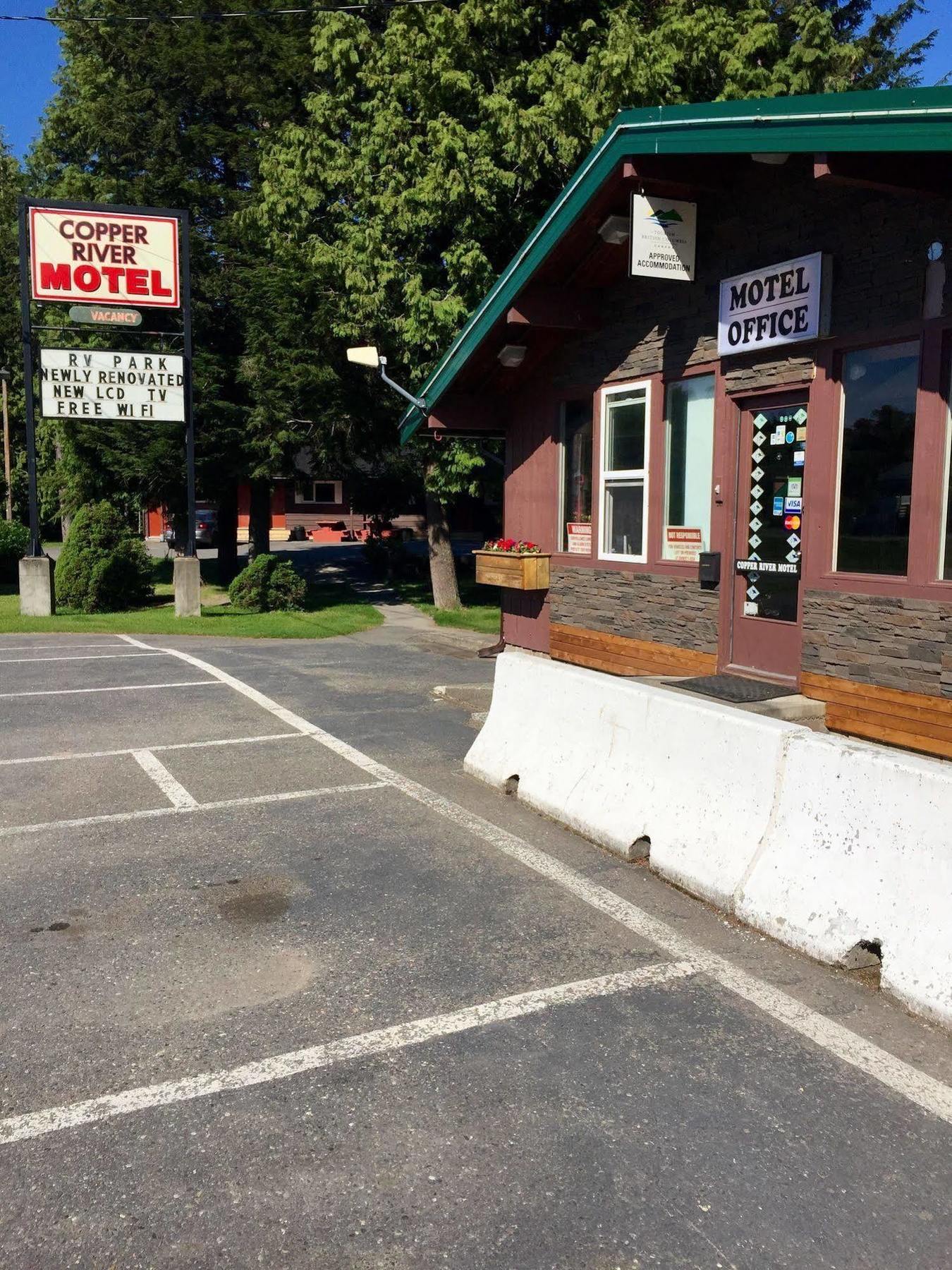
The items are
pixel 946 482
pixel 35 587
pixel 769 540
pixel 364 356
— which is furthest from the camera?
pixel 35 587

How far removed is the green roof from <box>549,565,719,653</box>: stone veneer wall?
9.59 feet

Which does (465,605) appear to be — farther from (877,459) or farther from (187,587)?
(877,459)

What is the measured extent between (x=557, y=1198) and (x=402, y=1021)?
Result: 1156 millimetres

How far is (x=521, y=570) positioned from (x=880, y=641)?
15.8ft

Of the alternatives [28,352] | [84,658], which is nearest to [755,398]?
[84,658]

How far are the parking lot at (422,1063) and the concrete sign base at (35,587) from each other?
13.4 m

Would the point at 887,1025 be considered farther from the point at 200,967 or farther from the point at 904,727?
the point at 904,727

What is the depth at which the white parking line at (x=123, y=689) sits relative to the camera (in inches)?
433

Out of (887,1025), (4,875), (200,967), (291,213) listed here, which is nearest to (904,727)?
(887,1025)

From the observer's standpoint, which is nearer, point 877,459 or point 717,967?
point 717,967

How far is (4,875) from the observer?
561cm

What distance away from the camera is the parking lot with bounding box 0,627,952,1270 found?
2.88 m

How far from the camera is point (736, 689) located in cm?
835

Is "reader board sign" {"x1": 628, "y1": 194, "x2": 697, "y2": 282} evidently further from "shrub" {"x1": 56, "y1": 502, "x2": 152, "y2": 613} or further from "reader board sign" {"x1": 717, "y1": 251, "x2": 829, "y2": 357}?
"shrub" {"x1": 56, "y1": 502, "x2": 152, "y2": 613}
